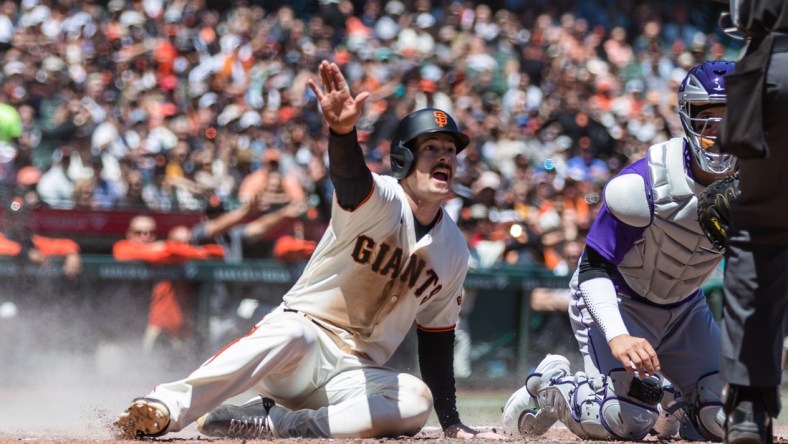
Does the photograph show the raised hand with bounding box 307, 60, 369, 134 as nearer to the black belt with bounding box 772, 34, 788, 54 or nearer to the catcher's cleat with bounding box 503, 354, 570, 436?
the black belt with bounding box 772, 34, 788, 54

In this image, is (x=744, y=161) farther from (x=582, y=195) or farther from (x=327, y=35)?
(x=327, y=35)

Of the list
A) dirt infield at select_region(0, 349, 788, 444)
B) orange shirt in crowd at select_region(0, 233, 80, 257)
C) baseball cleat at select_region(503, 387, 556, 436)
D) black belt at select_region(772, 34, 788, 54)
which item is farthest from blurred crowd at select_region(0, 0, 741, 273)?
black belt at select_region(772, 34, 788, 54)

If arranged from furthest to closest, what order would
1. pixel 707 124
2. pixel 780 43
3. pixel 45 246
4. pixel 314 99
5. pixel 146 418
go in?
pixel 314 99 < pixel 45 246 < pixel 707 124 < pixel 146 418 < pixel 780 43

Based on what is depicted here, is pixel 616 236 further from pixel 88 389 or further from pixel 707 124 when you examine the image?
pixel 88 389

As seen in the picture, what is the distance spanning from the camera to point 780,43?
3.31 metres

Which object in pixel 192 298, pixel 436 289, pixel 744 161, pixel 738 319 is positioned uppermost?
pixel 744 161

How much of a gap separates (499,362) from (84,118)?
4.86 meters

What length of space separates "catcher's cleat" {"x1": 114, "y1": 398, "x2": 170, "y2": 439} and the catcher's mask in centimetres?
252

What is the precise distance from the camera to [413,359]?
9336 millimetres

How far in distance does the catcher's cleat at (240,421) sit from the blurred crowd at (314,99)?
4423 millimetres

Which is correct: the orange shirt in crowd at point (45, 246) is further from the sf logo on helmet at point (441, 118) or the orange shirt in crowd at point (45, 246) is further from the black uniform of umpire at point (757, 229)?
the black uniform of umpire at point (757, 229)

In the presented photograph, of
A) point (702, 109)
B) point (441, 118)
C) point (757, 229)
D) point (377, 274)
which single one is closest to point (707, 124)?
point (702, 109)

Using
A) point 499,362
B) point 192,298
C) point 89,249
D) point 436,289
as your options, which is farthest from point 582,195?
point 436,289

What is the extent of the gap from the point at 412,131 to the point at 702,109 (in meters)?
1.31
